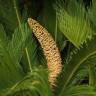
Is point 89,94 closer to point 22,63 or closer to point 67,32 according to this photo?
point 67,32

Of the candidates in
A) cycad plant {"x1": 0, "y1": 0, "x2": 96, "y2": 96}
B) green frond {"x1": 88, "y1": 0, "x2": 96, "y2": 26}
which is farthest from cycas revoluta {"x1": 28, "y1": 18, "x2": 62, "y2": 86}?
green frond {"x1": 88, "y1": 0, "x2": 96, "y2": 26}

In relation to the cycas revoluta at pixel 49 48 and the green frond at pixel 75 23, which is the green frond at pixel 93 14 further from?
the cycas revoluta at pixel 49 48

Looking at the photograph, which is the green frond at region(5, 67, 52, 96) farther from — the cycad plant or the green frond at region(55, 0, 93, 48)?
the green frond at region(55, 0, 93, 48)

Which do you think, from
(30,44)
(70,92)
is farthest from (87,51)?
(30,44)

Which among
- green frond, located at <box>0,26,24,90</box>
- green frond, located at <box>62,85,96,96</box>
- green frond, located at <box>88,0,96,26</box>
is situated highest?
green frond, located at <box>88,0,96,26</box>

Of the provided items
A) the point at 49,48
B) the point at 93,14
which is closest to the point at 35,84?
the point at 49,48

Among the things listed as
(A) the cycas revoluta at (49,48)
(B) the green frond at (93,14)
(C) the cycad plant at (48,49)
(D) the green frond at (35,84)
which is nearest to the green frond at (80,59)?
(C) the cycad plant at (48,49)

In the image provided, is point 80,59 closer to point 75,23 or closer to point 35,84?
point 35,84

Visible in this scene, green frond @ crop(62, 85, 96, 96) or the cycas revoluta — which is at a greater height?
the cycas revoluta
